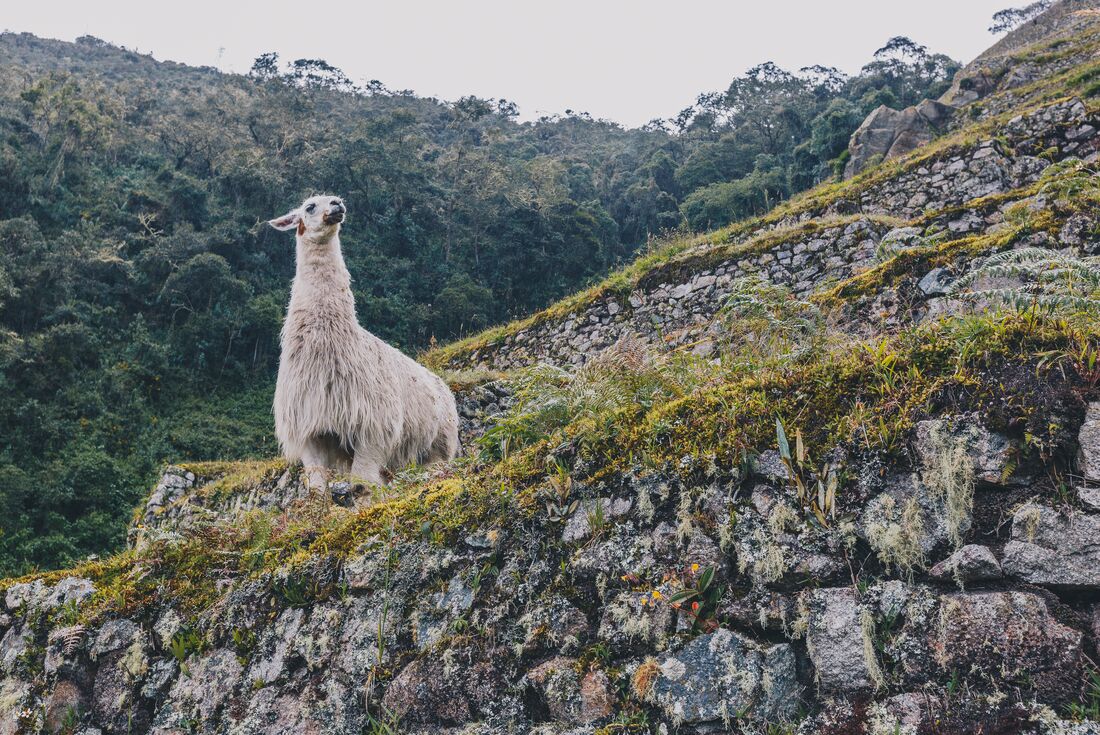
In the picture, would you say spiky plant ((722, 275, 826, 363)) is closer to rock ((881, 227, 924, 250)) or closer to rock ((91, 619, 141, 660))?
rock ((881, 227, 924, 250))

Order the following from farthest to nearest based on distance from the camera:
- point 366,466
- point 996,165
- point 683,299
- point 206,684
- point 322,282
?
point 996,165
point 683,299
point 322,282
point 366,466
point 206,684

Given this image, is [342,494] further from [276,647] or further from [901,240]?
[901,240]

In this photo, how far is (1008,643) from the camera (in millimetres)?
2256

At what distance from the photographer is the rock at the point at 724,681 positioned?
2.54 m

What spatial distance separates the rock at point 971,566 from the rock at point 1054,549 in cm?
4

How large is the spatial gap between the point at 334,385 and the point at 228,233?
116 ft

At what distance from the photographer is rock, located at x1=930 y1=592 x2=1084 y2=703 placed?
2.17 metres

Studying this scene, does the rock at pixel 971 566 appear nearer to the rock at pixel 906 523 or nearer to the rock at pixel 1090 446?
the rock at pixel 906 523

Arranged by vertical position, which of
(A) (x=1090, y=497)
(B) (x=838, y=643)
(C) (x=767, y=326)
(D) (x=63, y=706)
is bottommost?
(D) (x=63, y=706)

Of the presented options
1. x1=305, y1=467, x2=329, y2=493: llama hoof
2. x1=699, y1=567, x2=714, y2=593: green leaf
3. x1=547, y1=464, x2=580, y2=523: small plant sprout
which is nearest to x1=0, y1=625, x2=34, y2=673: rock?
x1=305, y1=467, x2=329, y2=493: llama hoof

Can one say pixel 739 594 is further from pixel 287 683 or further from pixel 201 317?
pixel 201 317

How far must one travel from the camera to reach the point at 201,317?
106 feet

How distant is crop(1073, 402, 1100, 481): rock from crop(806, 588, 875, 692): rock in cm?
85

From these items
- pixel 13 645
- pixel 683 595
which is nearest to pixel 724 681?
pixel 683 595
